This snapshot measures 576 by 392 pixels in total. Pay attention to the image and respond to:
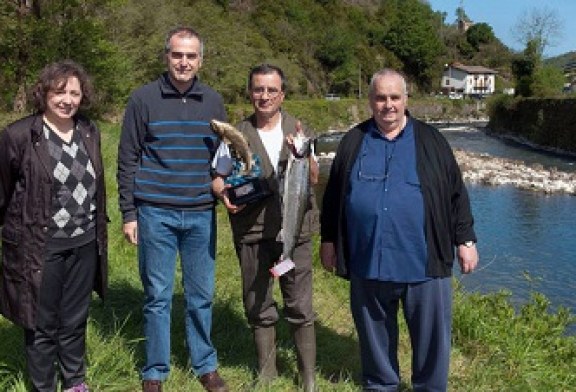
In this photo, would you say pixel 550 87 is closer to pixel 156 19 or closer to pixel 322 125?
pixel 322 125

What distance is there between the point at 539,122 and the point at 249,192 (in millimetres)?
36500

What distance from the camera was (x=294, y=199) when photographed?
3.41 m

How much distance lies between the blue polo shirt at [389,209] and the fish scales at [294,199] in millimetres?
271

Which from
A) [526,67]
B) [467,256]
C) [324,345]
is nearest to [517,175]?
[324,345]

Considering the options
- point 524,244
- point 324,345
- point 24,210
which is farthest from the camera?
point 524,244

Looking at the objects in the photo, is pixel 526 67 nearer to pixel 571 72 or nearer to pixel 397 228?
pixel 571 72

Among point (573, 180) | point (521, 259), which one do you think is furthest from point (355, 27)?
point (521, 259)

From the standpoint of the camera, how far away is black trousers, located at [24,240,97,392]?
313cm

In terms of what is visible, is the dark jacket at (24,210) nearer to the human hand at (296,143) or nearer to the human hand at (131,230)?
the human hand at (131,230)

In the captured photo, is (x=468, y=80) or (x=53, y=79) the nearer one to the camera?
(x=53, y=79)

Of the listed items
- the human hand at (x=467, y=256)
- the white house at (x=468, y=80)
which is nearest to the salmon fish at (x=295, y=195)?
the human hand at (x=467, y=256)

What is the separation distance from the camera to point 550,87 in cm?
4431

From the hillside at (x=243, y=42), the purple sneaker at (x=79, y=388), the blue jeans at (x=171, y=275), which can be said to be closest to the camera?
the purple sneaker at (x=79, y=388)

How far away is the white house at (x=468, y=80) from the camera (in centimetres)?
9562
